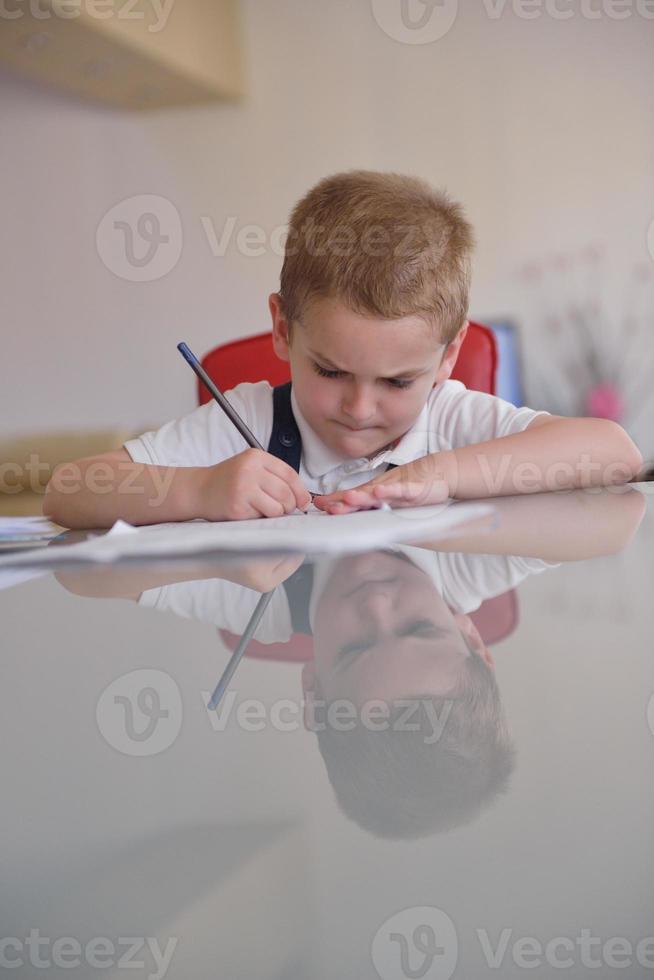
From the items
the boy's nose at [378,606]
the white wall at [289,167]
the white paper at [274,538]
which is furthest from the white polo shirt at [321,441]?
the white wall at [289,167]

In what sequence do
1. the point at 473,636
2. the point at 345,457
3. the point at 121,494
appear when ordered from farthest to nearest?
1. the point at 345,457
2. the point at 121,494
3. the point at 473,636

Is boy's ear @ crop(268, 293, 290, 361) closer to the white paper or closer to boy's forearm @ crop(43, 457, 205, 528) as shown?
boy's forearm @ crop(43, 457, 205, 528)

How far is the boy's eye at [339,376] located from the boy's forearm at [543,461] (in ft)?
0.39

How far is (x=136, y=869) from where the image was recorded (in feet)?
0.67

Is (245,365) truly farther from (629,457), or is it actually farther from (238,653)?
(238,653)

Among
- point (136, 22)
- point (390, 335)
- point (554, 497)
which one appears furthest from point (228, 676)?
point (136, 22)

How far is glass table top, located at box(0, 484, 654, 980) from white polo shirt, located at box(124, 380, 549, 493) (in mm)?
809

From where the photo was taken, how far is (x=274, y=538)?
63cm

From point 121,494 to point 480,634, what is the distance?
75 cm

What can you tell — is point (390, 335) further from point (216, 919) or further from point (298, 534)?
point (216, 919)

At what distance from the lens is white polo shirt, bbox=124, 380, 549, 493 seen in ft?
3.99

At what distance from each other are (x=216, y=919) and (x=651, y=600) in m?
0.28

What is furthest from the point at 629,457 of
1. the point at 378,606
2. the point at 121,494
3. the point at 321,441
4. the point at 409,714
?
the point at 409,714

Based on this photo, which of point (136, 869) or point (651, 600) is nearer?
point (136, 869)
